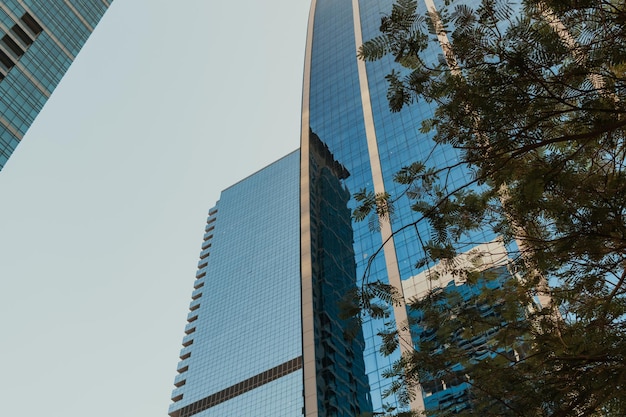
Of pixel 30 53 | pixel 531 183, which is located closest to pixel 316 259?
pixel 30 53

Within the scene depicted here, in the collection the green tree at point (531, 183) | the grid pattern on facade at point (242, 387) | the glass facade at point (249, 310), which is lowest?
the green tree at point (531, 183)

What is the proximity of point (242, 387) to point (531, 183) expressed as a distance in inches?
1878

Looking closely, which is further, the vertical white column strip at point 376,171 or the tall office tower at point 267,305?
the tall office tower at point 267,305

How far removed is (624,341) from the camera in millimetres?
4902

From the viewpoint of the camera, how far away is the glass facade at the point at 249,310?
4794cm

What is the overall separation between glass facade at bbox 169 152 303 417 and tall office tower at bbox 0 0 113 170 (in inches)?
1066

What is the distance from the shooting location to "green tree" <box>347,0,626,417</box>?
4969 millimetres

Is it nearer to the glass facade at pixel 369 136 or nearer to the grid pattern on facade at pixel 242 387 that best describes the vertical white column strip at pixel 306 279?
the glass facade at pixel 369 136

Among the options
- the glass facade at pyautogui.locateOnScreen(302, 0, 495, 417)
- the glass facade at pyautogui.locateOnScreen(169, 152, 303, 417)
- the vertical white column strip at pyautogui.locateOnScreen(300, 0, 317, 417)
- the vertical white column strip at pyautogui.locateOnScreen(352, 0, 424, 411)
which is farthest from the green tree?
the glass facade at pyautogui.locateOnScreen(169, 152, 303, 417)

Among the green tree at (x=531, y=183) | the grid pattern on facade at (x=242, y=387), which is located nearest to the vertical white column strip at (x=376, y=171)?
the grid pattern on facade at (x=242, y=387)

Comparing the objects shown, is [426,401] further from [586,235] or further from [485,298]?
[586,235]

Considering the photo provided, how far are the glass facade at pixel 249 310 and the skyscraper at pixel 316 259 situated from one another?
139 mm

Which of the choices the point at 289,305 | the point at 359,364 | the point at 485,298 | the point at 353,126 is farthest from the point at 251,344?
the point at 485,298

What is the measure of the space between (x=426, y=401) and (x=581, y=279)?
26.5 m
